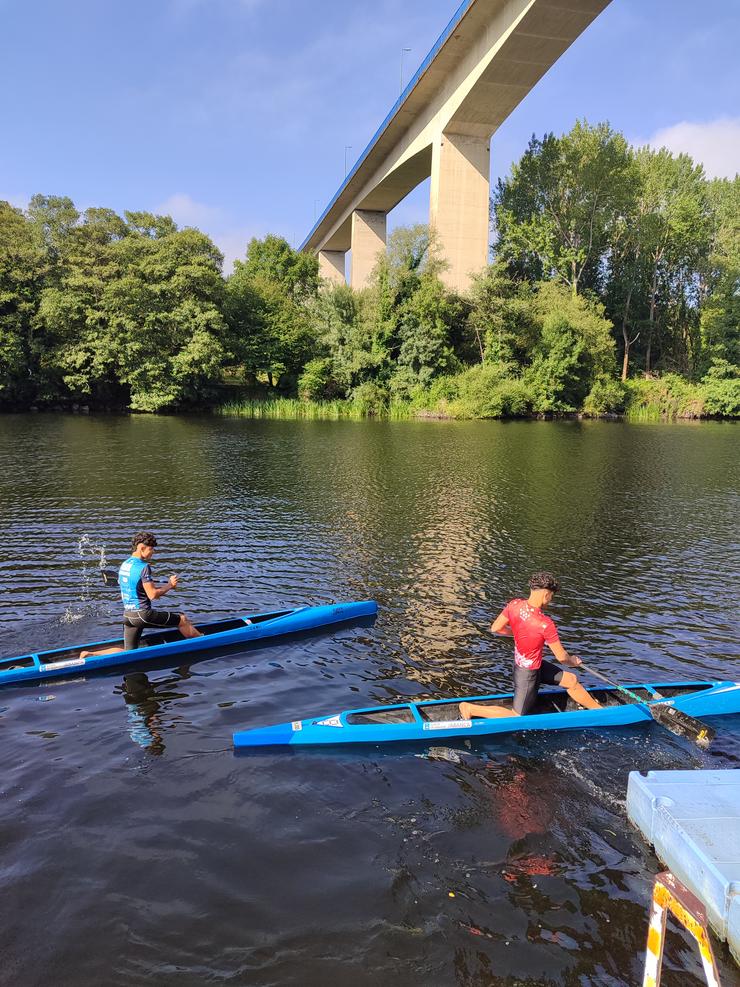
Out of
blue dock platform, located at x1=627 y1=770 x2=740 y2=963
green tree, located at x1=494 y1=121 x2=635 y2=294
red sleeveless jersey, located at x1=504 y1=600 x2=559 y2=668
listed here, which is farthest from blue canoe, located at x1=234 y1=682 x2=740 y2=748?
green tree, located at x1=494 y1=121 x2=635 y2=294

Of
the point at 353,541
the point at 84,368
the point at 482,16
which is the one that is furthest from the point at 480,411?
the point at 353,541

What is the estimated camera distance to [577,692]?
7281 millimetres

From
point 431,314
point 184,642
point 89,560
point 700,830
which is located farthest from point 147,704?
point 431,314

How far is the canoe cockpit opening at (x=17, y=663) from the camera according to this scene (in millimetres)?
7934

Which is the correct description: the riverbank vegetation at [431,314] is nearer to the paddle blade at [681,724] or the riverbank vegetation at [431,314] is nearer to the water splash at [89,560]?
the water splash at [89,560]

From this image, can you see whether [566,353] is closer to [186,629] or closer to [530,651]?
[186,629]

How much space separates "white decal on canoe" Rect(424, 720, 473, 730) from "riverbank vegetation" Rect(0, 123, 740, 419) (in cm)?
4098

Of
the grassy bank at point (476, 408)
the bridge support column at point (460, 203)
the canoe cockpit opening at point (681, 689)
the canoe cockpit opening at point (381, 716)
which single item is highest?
the bridge support column at point (460, 203)

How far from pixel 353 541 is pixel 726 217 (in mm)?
60316

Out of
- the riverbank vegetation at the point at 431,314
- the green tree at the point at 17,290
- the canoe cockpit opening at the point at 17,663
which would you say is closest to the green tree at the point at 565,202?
the riverbank vegetation at the point at 431,314

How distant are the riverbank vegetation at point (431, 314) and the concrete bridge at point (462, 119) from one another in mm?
2700

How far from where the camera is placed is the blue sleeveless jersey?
8.41 metres

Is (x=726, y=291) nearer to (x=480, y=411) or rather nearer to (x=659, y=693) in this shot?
(x=480, y=411)

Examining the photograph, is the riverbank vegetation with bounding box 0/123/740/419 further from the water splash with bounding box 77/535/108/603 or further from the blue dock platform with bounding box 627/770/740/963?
the blue dock platform with bounding box 627/770/740/963
